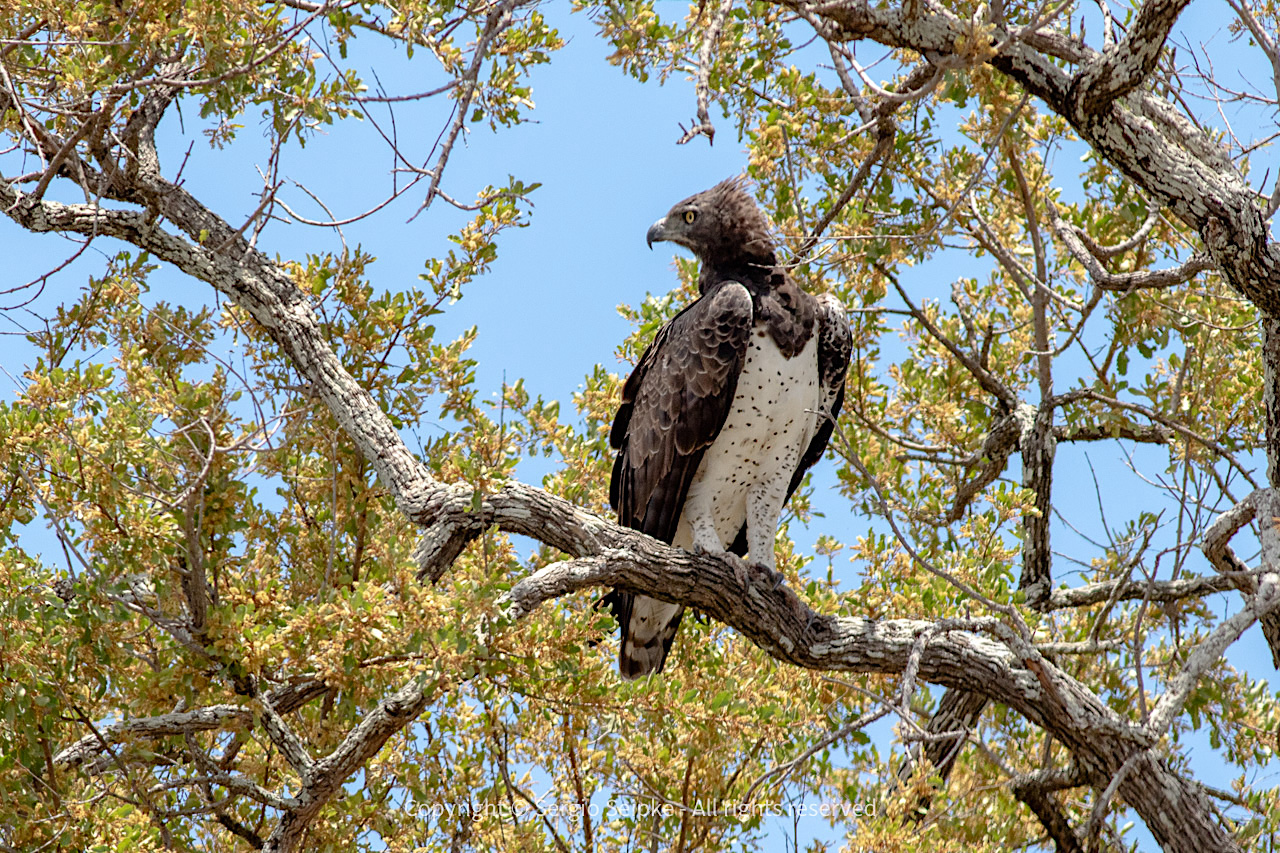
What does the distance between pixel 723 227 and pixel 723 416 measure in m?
1.19

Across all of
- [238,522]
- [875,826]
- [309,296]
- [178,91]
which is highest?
[178,91]

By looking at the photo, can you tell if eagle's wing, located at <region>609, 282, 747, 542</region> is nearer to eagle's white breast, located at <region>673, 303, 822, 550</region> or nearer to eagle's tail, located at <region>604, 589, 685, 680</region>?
eagle's white breast, located at <region>673, 303, 822, 550</region>

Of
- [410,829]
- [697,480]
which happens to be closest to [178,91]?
[697,480]

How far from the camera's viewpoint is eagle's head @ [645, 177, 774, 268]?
6.17 m

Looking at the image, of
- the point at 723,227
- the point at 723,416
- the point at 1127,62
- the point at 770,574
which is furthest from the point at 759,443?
the point at 1127,62

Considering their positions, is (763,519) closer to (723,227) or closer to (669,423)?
A: (669,423)

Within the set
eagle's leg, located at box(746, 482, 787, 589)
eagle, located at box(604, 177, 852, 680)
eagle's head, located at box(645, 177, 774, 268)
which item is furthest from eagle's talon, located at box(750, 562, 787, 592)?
eagle's head, located at box(645, 177, 774, 268)

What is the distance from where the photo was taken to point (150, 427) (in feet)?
14.6

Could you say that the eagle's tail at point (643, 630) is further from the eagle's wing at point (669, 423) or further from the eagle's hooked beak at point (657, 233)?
the eagle's hooked beak at point (657, 233)

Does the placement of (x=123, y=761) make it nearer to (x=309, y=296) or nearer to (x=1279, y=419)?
(x=309, y=296)

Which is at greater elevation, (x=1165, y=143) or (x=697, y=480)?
(x=1165, y=143)

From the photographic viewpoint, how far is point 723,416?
5.62 meters

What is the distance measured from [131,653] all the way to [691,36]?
13.8 ft

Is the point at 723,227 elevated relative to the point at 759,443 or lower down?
elevated
